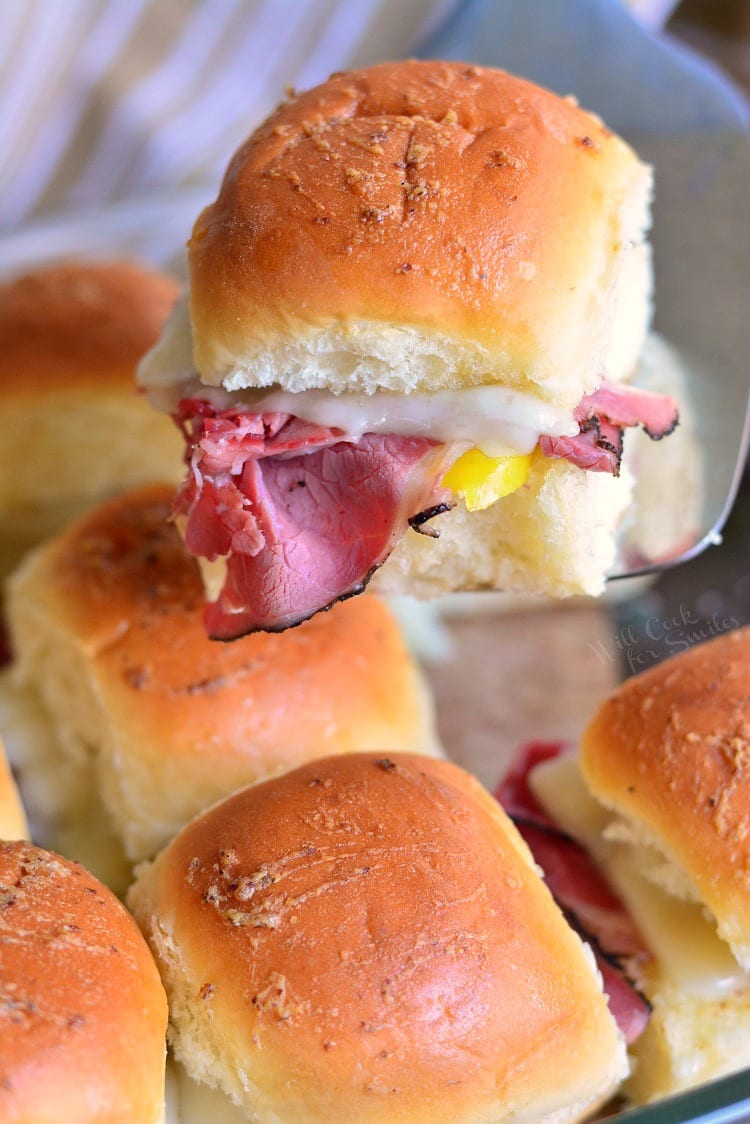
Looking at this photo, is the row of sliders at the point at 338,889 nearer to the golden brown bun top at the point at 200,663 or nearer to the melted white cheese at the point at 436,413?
the golden brown bun top at the point at 200,663

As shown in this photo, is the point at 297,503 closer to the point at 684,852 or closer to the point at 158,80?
the point at 684,852

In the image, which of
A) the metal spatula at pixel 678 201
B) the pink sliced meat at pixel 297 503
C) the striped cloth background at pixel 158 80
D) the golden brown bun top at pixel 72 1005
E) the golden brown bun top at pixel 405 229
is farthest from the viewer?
the striped cloth background at pixel 158 80

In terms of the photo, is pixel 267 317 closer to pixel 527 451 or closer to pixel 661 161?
pixel 527 451

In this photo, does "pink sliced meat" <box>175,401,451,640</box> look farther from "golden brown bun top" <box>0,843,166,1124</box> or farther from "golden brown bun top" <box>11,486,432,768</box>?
"golden brown bun top" <box>0,843,166,1124</box>

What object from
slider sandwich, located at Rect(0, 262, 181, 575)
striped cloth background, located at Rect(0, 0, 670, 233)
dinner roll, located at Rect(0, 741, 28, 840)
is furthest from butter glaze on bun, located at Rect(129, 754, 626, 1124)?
striped cloth background, located at Rect(0, 0, 670, 233)

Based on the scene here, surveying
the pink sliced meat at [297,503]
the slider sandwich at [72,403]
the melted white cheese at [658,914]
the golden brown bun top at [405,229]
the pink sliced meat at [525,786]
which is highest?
the golden brown bun top at [405,229]

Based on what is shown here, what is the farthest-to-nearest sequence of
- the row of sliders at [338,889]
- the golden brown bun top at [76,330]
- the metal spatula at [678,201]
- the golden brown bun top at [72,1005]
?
1. the golden brown bun top at [76,330]
2. the metal spatula at [678,201]
3. the row of sliders at [338,889]
4. the golden brown bun top at [72,1005]

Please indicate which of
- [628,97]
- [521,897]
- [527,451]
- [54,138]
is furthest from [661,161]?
[54,138]

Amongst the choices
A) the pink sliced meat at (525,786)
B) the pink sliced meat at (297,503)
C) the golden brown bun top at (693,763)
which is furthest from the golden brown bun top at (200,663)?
the golden brown bun top at (693,763)
